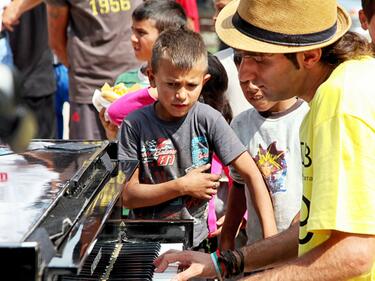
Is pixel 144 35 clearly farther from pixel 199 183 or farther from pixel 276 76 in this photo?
pixel 276 76

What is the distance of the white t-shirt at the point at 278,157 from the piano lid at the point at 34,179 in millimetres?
940

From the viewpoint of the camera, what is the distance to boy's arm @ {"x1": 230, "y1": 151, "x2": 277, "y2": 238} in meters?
4.43

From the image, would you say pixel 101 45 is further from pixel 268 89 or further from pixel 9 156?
pixel 268 89

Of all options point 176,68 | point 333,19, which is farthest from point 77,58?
point 333,19

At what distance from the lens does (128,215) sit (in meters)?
4.43

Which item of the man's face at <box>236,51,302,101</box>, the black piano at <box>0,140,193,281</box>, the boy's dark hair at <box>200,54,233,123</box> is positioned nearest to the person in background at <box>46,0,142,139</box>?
the boy's dark hair at <box>200,54,233,123</box>

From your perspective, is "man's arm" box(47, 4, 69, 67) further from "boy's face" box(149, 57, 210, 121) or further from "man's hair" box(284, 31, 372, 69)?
"man's hair" box(284, 31, 372, 69)

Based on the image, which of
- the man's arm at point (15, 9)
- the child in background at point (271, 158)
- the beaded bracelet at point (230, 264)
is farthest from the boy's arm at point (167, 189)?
the man's arm at point (15, 9)

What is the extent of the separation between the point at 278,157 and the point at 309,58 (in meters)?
1.52

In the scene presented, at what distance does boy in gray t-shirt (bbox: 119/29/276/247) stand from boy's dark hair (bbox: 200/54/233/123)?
50 centimetres

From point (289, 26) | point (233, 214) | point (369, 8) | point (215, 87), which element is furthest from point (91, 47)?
point (289, 26)

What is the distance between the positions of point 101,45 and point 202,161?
2.44m

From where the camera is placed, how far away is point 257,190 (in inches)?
175

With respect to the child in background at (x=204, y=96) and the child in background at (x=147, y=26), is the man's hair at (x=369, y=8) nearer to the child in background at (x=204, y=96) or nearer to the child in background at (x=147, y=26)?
the child in background at (x=204, y=96)
